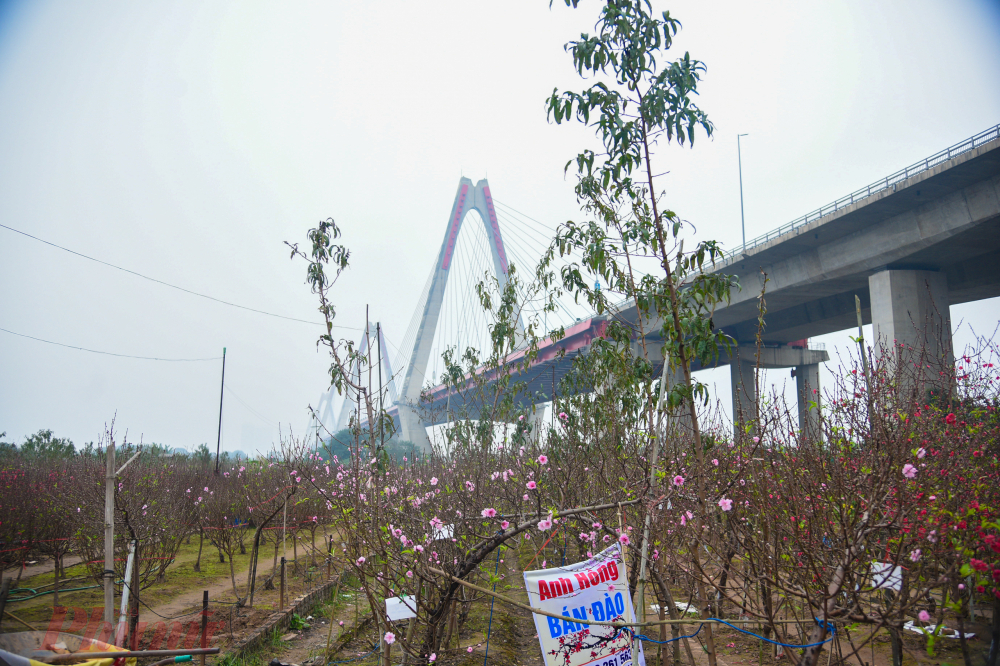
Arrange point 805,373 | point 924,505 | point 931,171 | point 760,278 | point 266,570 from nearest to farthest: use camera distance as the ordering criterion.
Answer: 1. point 924,505
2. point 266,570
3. point 931,171
4. point 760,278
5. point 805,373

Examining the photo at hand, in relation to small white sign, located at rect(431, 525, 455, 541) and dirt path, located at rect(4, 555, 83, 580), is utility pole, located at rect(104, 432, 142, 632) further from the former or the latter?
dirt path, located at rect(4, 555, 83, 580)

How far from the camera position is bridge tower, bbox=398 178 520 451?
109 feet

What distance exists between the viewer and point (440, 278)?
35688 mm

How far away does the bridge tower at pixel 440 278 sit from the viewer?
33219 mm

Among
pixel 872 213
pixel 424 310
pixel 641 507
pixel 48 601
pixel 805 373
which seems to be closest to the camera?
pixel 641 507

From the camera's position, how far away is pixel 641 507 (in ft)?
14.1

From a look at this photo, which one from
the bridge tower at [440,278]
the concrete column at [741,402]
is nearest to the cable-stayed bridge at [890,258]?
the concrete column at [741,402]

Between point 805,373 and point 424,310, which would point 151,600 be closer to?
point 424,310

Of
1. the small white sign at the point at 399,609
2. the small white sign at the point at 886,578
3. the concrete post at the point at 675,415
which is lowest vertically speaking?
the small white sign at the point at 399,609

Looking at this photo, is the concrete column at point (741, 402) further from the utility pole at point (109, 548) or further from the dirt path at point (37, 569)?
the dirt path at point (37, 569)

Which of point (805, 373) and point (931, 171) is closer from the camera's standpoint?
point (931, 171)

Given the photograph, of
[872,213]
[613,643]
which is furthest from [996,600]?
[872,213]

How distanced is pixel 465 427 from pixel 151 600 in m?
5.70

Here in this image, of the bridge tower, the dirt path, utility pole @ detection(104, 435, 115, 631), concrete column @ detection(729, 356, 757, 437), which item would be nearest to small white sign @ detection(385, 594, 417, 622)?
utility pole @ detection(104, 435, 115, 631)
